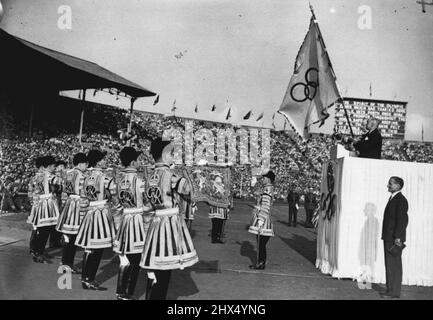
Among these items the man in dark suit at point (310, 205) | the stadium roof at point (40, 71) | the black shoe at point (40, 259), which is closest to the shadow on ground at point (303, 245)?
the man in dark suit at point (310, 205)

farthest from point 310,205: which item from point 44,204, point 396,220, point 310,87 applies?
point 44,204

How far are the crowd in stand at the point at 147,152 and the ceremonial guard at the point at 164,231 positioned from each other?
11330 mm

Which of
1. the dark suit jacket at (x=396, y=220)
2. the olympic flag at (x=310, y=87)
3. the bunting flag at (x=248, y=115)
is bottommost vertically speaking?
the dark suit jacket at (x=396, y=220)

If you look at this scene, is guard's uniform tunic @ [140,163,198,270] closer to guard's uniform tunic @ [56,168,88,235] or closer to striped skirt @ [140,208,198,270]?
striped skirt @ [140,208,198,270]

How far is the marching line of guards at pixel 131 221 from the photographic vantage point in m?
4.43

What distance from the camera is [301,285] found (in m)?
6.32

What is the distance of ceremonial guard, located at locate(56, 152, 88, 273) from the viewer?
6375 mm

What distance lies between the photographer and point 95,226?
5617 mm

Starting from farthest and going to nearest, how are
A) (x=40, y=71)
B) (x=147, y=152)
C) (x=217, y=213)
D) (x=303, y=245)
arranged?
(x=147, y=152) → (x=40, y=71) → (x=303, y=245) → (x=217, y=213)

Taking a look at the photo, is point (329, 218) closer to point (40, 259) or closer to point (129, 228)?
point (129, 228)

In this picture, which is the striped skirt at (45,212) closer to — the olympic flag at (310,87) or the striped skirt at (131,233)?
the striped skirt at (131,233)

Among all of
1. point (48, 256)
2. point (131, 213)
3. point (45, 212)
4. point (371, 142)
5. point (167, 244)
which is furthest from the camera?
point (48, 256)

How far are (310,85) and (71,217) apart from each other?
17.5 ft
